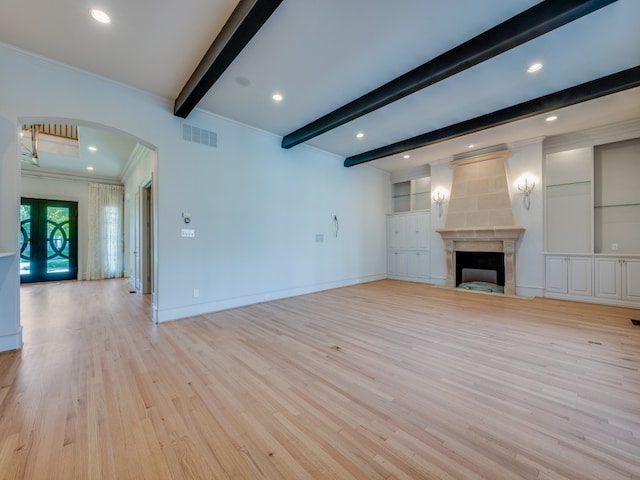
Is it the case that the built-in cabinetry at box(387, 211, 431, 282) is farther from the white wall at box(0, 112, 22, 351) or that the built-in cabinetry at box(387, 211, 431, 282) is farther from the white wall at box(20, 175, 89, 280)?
the white wall at box(20, 175, 89, 280)

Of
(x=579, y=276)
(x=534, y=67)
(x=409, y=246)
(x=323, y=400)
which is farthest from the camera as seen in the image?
(x=409, y=246)

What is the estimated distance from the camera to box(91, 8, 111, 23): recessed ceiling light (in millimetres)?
2326

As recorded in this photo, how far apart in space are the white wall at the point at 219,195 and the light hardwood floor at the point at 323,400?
0.94 meters

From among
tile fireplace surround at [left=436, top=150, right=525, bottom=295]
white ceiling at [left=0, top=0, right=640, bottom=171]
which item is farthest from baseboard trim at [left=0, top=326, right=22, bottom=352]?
tile fireplace surround at [left=436, top=150, right=525, bottom=295]

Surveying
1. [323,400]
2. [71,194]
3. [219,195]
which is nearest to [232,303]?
[219,195]

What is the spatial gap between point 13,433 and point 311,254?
464 centimetres

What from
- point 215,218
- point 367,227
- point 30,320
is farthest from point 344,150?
point 30,320

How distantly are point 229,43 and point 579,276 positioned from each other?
678 centimetres

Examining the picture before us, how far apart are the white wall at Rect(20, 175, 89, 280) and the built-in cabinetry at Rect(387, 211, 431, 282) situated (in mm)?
9254

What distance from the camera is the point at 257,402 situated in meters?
1.90

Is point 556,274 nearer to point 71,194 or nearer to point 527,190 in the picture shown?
point 527,190

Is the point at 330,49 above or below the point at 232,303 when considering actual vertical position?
above

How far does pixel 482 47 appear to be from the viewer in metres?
2.55

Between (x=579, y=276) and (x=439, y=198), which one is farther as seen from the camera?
(x=439, y=198)
